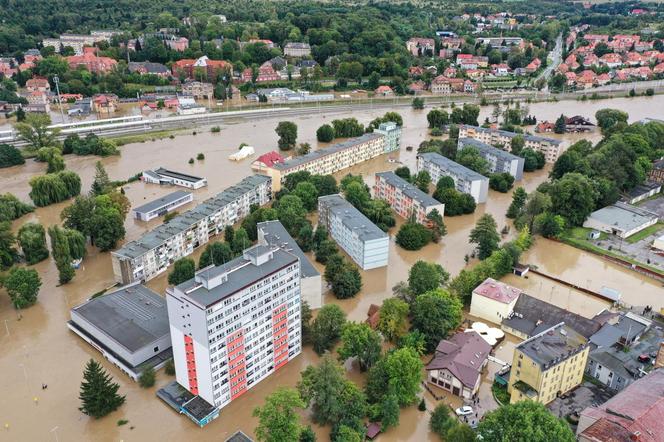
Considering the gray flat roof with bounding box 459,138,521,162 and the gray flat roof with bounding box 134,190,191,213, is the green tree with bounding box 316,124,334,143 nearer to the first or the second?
the gray flat roof with bounding box 459,138,521,162

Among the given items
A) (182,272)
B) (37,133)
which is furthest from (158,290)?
(37,133)

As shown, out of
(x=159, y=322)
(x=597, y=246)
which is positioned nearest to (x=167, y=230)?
(x=159, y=322)

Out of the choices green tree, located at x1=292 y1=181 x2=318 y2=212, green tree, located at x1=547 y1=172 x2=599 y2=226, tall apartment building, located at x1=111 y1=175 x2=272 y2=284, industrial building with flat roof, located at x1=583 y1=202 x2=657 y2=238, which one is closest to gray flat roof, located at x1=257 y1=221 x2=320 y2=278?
tall apartment building, located at x1=111 y1=175 x2=272 y2=284

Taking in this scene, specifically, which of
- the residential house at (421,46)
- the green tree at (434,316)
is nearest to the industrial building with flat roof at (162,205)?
the green tree at (434,316)

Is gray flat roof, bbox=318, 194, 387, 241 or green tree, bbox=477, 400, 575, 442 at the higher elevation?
gray flat roof, bbox=318, 194, 387, 241

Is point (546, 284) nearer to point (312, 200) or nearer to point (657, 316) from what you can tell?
point (657, 316)

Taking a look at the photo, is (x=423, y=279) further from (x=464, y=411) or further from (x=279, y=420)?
(x=279, y=420)

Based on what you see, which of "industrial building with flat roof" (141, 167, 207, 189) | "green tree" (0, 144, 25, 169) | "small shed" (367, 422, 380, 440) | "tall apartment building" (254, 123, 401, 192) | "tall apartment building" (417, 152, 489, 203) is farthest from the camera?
"green tree" (0, 144, 25, 169)
